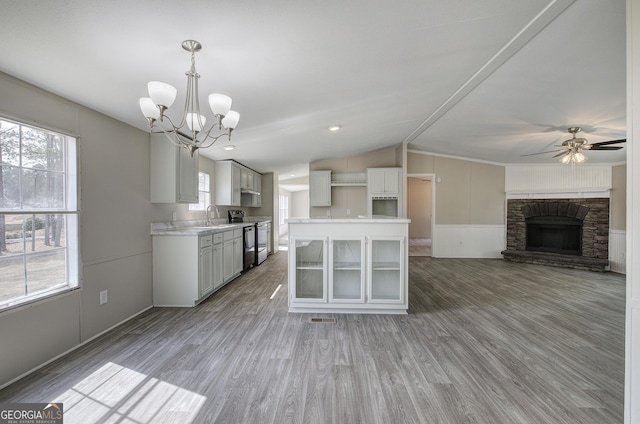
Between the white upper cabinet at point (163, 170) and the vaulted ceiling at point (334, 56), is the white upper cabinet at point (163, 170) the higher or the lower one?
the lower one

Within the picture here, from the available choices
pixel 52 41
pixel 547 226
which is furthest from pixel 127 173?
pixel 547 226

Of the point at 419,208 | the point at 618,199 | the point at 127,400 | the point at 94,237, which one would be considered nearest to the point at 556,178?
the point at 618,199

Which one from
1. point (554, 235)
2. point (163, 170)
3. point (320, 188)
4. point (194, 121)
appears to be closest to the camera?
point (194, 121)

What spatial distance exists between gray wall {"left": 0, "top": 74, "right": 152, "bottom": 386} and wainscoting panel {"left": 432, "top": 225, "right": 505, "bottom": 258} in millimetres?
6244

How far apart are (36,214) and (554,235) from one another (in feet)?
28.4

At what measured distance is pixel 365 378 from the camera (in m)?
1.93

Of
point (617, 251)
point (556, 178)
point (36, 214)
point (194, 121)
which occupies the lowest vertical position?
point (617, 251)

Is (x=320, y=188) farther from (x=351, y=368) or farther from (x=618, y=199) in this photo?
(x=618, y=199)

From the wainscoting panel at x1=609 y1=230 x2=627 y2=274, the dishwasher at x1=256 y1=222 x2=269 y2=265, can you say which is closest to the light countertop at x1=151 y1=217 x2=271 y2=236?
the dishwasher at x1=256 y1=222 x2=269 y2=265

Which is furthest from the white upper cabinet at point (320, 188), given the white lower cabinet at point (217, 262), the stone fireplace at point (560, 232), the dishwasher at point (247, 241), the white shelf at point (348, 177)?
the stone fireplace at point (560, 232)

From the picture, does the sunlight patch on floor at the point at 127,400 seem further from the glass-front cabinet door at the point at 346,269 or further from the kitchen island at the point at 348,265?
the glass-front cabinet door at the point at 346,269

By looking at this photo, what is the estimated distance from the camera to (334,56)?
2041 millimetres

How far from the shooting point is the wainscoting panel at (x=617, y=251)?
499cm

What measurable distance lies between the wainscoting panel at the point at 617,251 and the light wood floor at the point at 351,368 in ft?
7.82
